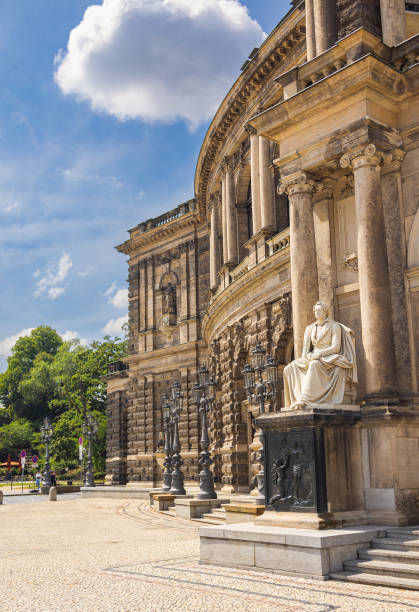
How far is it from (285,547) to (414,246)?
6.27m

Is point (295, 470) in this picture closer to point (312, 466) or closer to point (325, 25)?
point (312, 466)

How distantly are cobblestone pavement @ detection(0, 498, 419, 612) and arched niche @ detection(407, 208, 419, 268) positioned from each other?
6.29m

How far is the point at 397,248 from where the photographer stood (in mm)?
13016

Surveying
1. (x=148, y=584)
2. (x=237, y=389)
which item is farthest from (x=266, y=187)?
(x=148, y=584)

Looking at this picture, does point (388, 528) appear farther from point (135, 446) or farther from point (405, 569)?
point (135, 446)

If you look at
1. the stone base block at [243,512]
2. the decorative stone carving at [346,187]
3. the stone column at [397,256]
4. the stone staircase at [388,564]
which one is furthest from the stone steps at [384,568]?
the decorative stone carving at [346,187]

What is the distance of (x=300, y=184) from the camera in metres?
14.1

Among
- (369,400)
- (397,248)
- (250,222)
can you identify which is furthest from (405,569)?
(250,222)

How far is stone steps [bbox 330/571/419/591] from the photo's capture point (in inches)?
351

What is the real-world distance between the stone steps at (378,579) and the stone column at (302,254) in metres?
5.24

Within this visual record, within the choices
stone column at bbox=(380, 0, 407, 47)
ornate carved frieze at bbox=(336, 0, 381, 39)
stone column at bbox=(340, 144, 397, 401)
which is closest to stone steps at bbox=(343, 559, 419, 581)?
stone column at bbox=(340, 144, 397, 401)

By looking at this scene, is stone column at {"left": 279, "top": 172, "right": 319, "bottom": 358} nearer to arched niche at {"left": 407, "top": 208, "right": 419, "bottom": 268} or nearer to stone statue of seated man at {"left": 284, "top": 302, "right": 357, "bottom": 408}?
stone statue of seated man at {"left": 284, "top": 302, "right": 357, "bottom": 408}

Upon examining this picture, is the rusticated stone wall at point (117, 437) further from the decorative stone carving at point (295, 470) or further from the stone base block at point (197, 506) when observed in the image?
the decorative stone carving at point (295, 470)

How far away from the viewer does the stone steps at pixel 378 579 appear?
891cm
